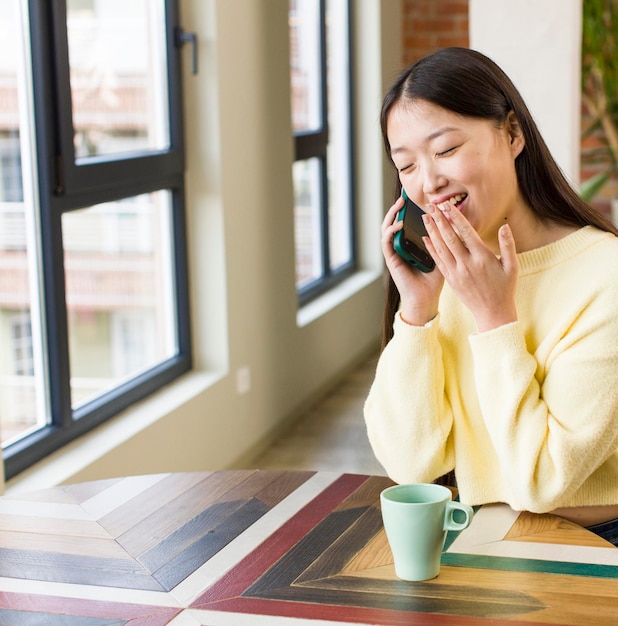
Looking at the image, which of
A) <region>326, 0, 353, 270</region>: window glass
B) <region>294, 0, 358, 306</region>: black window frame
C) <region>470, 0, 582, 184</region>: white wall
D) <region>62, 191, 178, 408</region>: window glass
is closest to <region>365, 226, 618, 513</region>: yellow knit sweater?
<region>62, 191, 178, 408</region>: window glass

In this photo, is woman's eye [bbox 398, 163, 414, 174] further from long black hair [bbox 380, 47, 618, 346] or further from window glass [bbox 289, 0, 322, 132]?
window glass [bbox 289, 0, 322, 132]

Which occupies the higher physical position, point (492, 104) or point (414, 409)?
point (492, 104)

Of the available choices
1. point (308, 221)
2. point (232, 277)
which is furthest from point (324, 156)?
point (232, 277)

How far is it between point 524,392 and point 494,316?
10cm

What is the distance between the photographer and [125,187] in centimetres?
324

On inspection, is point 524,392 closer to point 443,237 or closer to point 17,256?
point 443,237

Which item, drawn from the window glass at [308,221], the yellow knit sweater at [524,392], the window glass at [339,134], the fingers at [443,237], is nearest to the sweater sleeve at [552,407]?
the yellow knit sweater at [524,392]

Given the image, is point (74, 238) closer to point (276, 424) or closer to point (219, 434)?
point (219, 434)

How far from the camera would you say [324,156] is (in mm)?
5125

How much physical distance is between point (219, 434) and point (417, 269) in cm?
228

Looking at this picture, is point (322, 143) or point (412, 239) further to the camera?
point (322, 143)

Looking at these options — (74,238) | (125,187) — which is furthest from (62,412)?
(125,187)

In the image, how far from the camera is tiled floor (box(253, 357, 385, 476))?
3852mm

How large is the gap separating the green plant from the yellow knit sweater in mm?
3999
